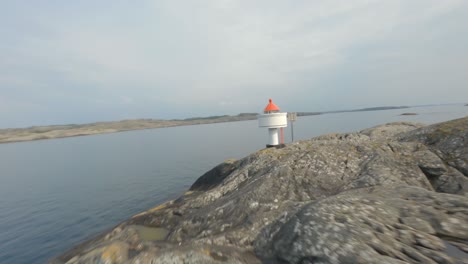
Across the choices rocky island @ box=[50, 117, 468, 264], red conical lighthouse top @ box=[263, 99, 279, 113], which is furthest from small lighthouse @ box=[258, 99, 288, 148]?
rocky island @ box=[50, 117, 468, 264]

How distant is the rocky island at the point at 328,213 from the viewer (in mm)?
5285

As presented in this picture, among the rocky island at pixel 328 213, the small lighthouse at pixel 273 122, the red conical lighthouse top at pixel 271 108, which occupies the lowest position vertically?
the rocky island at pixel 328 213

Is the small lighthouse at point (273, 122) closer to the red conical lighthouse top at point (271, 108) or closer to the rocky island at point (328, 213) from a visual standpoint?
the red conical lighthouse top at point (271, 108)

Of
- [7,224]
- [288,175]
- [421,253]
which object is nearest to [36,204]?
[7,224]

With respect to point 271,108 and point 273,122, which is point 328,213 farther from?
point 271,108

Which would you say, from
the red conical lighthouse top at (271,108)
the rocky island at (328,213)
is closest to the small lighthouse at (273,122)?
the red conical lighthouse top at (271,108)

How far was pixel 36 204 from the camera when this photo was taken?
25.3 metres

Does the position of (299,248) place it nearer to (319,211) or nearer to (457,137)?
(319,211)

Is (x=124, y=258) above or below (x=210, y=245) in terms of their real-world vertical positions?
above

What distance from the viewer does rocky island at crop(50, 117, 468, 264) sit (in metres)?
5.29

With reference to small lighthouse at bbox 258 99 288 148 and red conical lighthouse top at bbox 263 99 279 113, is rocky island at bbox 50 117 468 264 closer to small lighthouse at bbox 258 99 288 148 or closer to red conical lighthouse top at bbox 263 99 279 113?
small lighthouse at bbox 258 99 288 148

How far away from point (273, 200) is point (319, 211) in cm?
330

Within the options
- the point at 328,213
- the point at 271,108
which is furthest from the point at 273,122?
the point at 328,213

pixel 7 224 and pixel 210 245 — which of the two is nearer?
pixel 210 245
